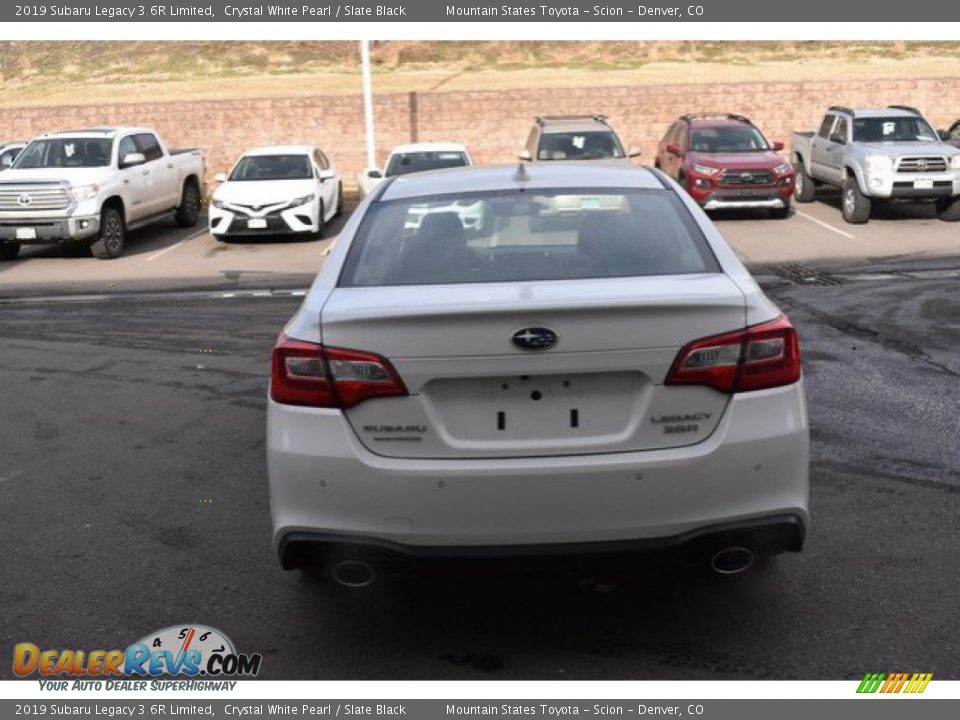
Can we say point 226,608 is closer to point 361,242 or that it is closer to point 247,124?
point 361,242

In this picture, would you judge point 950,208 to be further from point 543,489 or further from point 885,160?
point 543,489

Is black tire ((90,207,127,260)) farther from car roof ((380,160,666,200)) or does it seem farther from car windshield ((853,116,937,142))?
car roof ((380,160,666,200))

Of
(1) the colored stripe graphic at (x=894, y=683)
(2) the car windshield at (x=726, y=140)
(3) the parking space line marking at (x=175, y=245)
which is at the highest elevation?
(1) the colored stripe graphic at (x=894, y=683)

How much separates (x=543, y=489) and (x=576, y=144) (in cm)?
1677

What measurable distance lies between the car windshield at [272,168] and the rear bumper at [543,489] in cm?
1595

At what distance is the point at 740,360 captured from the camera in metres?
3.74

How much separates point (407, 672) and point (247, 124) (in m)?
25.9

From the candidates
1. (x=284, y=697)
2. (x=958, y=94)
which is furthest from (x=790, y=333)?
(x=958, y=94)

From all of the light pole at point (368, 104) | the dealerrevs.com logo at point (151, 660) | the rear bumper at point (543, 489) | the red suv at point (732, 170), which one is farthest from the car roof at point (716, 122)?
the dealerrevs.com logo at point (151, 660)

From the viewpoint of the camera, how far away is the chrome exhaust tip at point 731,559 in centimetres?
377

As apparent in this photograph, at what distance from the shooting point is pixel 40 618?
14.8 feet

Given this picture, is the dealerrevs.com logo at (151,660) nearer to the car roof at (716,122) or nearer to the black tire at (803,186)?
the car roof at (716,122)

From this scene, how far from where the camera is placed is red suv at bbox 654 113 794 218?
63.6 ft

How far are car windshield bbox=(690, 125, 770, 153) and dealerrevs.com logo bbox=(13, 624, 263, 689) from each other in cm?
1764
